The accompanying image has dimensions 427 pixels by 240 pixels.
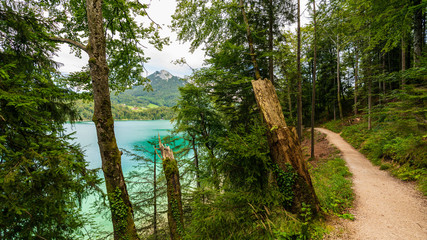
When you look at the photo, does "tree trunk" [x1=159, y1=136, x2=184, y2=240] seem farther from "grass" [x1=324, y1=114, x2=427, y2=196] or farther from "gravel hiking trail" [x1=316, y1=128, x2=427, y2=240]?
"grass" [x1=324, y1=114, x2=427, y2=196]

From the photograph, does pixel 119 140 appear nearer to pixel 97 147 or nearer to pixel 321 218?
pixel 97 147

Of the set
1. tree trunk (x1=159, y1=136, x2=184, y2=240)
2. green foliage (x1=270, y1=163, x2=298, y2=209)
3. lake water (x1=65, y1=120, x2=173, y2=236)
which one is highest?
green foliage (x1=270, y1=163, x2=298, y2=209)

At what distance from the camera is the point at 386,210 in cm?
398

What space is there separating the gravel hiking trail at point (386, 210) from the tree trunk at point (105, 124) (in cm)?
482

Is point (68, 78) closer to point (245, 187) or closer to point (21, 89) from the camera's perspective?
point (21, 89)

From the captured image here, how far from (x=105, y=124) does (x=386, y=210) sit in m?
7.49

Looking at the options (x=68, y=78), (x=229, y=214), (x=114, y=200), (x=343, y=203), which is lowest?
(x=343, y=203)

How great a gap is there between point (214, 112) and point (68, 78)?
641 cm

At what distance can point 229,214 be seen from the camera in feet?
8.07

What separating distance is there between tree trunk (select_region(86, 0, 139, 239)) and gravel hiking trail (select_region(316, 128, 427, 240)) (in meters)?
4.82

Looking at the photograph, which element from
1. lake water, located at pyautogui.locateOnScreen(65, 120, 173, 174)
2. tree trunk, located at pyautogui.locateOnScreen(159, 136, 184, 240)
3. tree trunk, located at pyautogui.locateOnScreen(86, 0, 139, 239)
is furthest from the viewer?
lake water, located at pyautogui.locateOnScreen(65, 120, 173, 174)

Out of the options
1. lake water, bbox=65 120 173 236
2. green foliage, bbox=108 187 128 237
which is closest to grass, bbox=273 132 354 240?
lake water, bbox=65 120 173 236

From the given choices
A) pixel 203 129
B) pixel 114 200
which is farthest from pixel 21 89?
pixel 203 129

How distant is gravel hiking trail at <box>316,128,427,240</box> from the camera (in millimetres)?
3078
